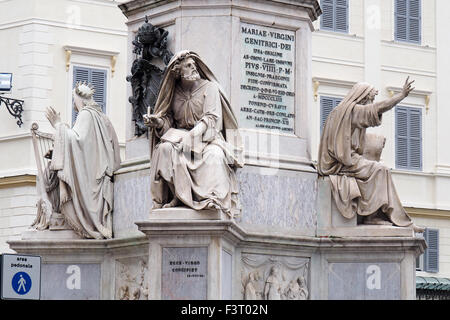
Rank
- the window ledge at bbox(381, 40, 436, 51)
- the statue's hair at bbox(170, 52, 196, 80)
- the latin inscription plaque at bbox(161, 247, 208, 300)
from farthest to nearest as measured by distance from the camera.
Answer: the window ledge at bbox(381, 40, 436, 51) < the statue's hair at bbox(170, 52, 196, 80) < the latin inscription plaque at bbox(161, 247, 208, 300)

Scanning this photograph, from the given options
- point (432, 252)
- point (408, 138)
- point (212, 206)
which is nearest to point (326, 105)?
point (408, 138)

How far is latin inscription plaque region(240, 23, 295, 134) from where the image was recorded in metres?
19.8

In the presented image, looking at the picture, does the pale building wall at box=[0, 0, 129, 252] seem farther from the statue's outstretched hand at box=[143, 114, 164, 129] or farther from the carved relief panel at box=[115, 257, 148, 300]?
the statue's outstretched hand at box=[143, 114, 164, 129]

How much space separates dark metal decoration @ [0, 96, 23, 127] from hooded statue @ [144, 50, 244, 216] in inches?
869

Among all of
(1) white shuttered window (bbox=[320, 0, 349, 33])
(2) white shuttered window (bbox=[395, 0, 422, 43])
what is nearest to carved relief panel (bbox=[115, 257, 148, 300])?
(1) white shuttered window (bbox=[320, 0, 349, 33])

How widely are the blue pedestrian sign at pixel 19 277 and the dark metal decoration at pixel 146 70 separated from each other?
4.55 metres

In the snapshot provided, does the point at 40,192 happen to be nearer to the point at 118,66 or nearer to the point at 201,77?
the point at 201,77

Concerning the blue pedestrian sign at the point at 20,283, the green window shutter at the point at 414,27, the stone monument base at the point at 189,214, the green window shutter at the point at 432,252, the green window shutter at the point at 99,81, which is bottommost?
the blue pedestrian sign at the point at 20,283

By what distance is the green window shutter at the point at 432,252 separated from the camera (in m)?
45.2

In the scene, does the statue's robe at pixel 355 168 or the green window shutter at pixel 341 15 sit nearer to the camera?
the statue's robe at pixel 355 168

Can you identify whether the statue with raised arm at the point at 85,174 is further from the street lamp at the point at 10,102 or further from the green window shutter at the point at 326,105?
the green window shutter at the point at 326,105

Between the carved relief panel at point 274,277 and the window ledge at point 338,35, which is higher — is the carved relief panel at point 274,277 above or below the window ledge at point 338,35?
below

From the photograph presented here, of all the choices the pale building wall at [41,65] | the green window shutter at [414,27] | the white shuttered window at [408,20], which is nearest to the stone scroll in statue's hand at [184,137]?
the pale building wall at [41,65]

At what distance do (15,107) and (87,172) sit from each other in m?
21.2
